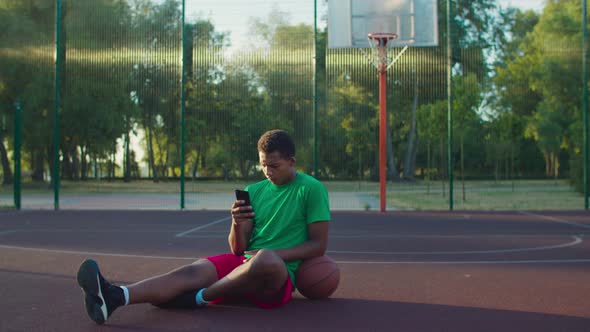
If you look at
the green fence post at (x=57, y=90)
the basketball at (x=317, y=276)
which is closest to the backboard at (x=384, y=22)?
the green fence post at (x=57, y=90)

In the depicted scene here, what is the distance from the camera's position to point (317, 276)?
459cm

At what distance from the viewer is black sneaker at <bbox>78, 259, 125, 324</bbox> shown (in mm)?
3811

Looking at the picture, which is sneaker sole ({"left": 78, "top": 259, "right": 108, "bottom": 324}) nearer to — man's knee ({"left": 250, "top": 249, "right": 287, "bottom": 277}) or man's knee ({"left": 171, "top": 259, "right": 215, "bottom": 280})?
man's knee ({"left": 171, "top": 259, "right": 215, "bottom": 280})

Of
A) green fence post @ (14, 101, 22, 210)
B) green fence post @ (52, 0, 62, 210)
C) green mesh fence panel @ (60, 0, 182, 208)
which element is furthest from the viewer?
green mesh fence panel @ (60, 0, 182, 208)

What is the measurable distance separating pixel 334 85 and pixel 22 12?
16206mm

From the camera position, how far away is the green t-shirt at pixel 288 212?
440cm

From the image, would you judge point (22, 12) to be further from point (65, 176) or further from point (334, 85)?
point (334, 85)

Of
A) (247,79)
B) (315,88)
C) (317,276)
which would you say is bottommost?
(317,276)

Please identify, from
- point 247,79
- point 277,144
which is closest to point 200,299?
point 277,144

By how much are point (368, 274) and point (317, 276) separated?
1821 mm

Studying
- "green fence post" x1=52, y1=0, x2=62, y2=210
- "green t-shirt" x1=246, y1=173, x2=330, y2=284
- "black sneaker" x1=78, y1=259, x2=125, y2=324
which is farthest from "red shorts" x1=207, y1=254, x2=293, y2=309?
"green fence post" x1=52, y1=0, x2=62, y2=210

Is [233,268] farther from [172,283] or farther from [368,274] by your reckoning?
[368,274]

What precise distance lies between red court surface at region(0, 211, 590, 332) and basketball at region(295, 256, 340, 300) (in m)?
0.12

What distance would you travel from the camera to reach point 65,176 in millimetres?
24625
